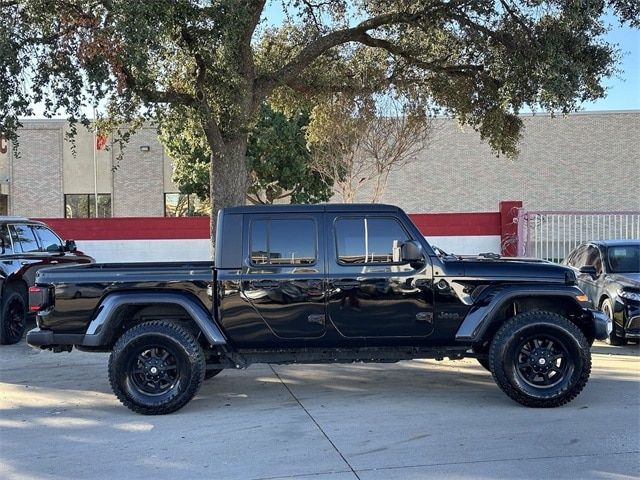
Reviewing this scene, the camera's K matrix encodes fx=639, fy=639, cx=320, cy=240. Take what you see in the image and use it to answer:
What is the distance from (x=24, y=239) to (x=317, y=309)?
20.9 feet

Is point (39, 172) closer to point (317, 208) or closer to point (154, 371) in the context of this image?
point (154, 371)

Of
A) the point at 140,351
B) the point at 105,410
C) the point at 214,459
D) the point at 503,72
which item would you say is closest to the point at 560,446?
the point at 214,459

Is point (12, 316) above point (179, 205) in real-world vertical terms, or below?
below

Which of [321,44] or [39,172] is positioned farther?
[39,172]

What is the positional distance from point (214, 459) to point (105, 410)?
203cm

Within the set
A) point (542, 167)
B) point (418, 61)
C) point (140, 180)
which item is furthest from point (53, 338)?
point (542, 167)

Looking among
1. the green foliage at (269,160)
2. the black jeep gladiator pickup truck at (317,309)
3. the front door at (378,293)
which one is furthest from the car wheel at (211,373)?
the green foliage at (269,160)

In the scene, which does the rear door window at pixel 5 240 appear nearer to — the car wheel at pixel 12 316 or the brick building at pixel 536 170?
the car wheel at pixel 12 316

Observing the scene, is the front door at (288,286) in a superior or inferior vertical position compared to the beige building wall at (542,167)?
inferior

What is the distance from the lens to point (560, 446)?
517 centimetres

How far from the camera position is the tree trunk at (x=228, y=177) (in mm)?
10531

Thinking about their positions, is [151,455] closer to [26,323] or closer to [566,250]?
[26,323]

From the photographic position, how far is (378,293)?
6.23 meters

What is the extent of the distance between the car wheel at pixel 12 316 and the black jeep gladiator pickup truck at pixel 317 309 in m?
3.74
